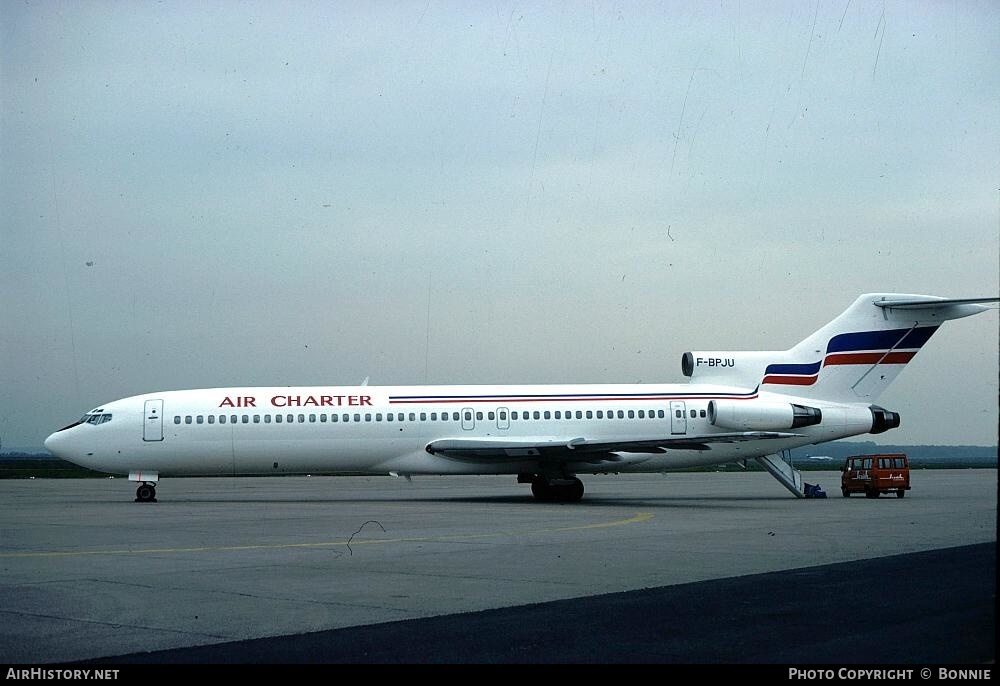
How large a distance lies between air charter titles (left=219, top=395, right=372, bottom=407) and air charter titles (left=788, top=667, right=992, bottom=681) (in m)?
24.5

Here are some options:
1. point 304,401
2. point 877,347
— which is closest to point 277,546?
point 304,401

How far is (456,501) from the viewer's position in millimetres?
31641

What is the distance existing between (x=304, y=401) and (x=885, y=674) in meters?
25.0

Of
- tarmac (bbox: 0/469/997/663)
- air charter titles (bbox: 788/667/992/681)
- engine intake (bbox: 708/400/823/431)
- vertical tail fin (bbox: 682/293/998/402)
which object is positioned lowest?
air charter titles (bbox: 788/667/992/681)

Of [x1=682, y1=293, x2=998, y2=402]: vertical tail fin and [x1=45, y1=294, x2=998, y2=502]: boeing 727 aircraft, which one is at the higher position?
[x1=682, y1=293, x2=998, y2=402]: vertical tail fin

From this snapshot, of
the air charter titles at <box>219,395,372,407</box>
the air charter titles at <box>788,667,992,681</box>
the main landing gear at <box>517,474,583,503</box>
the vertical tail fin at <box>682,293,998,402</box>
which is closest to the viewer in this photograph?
the air charter titles at <box>788,667,992,681</box>

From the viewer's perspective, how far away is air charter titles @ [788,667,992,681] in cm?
704

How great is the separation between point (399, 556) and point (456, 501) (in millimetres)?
15949

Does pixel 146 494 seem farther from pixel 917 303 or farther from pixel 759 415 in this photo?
pixel 917 303

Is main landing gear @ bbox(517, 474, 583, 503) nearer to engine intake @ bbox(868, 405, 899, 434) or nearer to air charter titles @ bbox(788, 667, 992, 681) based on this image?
engine intake @ bbox(868, 405, 899, 434)

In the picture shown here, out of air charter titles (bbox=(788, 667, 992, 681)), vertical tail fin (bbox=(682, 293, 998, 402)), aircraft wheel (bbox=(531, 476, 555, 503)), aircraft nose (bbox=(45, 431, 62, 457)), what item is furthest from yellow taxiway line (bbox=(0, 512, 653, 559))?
aircraft nose (bbox=(45, 431, 62, 457))

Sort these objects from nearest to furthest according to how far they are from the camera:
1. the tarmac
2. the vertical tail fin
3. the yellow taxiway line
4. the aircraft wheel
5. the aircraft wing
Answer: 1. the tarmac
2. the yellow taxiway line
3. the aircraft wing
4. the aircraft wheel
5. the vertical tail fin

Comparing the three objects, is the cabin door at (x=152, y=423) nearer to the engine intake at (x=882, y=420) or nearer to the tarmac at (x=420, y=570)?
the tarmac at (x=420, y=570)

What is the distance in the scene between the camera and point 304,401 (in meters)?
30.9
